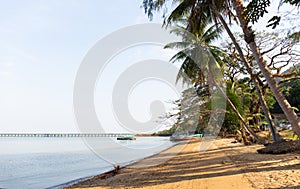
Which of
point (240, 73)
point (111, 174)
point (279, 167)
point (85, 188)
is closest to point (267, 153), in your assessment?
point (279, 167)

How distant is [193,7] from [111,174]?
26.4ft

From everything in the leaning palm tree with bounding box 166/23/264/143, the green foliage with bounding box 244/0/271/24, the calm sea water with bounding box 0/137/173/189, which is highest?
the leaning palm tree with bounding box 166/23/264/143

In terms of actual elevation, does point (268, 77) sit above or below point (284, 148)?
above

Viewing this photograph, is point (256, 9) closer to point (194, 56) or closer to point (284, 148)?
point (284, 148)

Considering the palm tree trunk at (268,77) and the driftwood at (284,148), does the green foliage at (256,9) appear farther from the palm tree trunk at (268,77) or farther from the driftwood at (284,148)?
the driftwood at (284,148)

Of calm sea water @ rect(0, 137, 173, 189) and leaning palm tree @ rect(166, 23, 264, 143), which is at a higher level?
leaning palm tree @ rect(166, 23, 264, 143)

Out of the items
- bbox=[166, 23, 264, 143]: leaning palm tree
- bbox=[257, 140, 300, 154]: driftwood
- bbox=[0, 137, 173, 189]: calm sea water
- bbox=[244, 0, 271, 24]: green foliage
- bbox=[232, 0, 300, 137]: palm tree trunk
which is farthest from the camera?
bbox=[166, 23, 264, 143]: leaning palm tree

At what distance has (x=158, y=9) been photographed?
11430mm

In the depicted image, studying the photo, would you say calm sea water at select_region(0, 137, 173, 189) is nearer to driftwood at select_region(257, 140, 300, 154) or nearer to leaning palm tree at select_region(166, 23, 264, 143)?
leaning palm tree at select_region(166, 23, 264, 143)

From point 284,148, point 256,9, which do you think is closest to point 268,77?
point 284,148

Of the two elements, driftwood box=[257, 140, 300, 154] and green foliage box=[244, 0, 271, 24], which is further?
driftwood box=[257, 140, 300, 154]

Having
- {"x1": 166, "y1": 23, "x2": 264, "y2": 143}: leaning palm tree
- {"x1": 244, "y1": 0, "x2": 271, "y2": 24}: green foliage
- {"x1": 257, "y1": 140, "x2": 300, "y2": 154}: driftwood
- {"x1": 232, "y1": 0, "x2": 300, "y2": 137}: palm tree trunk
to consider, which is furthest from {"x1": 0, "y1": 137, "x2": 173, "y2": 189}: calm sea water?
{"x1": 244, "y1": 0, "x2": 271, "y2": 24}: green foliage

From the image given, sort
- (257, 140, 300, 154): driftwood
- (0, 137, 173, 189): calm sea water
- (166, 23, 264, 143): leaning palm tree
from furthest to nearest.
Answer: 1. (166, 23, 264, 143): leaning palm tree
2. (0, 137, 173, 189): calm sea water
3. (257, 140, 300, 154): driftwood

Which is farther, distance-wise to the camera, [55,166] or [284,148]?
[55,166]
